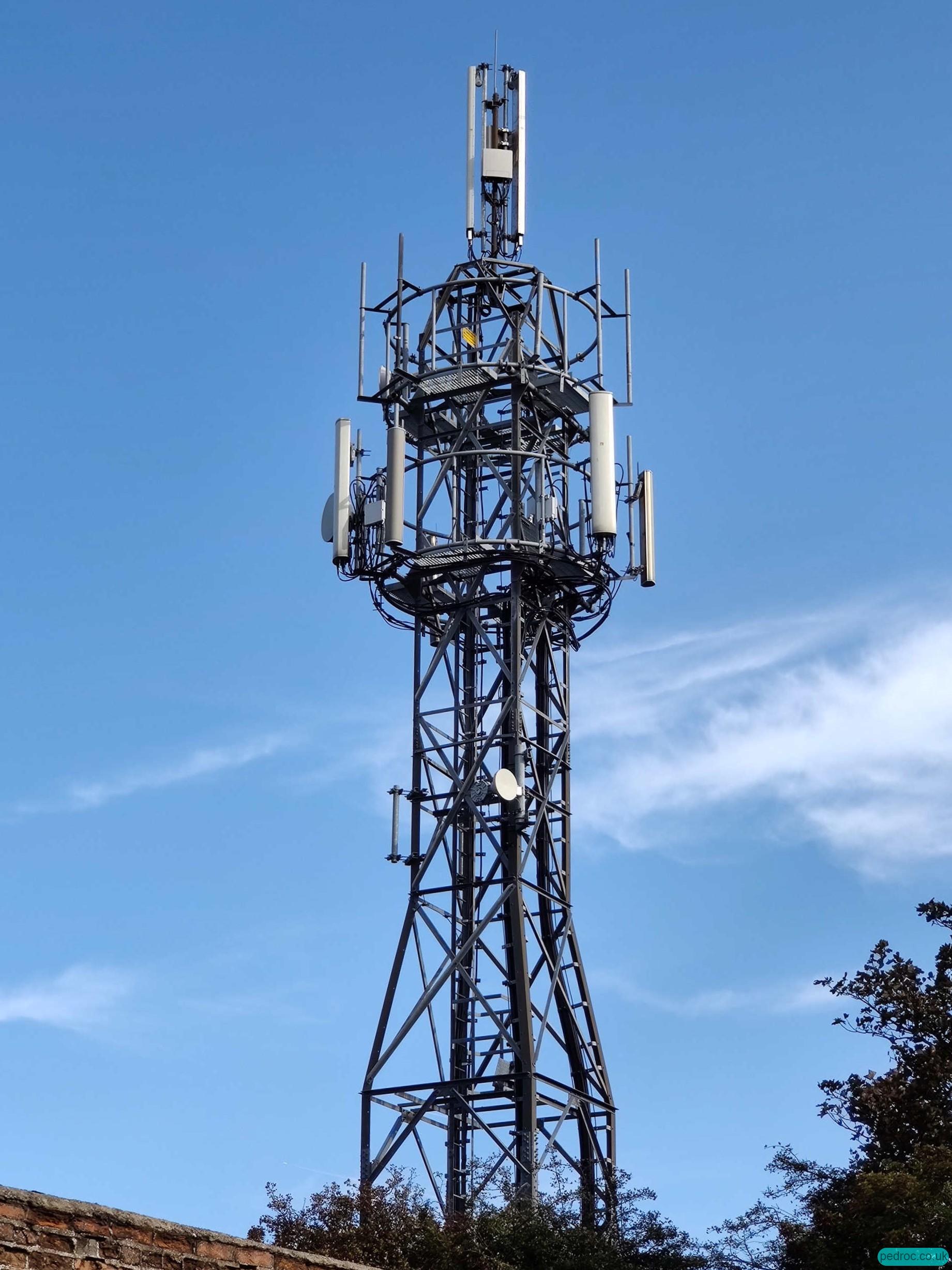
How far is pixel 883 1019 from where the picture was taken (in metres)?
34.2

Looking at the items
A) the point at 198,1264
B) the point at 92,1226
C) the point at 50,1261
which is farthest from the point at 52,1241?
the point at 198,1264

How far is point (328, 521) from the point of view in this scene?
141 ft

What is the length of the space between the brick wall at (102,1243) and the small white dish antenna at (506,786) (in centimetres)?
2213

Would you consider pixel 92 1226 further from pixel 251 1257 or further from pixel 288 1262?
pixel 288 1262

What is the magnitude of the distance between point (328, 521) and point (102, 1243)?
2670 centimetres

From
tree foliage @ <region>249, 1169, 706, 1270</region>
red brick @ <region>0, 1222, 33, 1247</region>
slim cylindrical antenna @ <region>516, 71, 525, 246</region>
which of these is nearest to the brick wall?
red brick @ <region>0, 1222, 33, 1247</region>

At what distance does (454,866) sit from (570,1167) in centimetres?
591

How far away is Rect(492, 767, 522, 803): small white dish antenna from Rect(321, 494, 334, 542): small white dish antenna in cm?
569

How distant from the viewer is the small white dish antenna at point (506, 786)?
40250 mm

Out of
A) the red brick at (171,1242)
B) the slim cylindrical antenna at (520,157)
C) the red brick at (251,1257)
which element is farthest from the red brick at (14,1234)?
the slim cylindrical antenna at (520,157)

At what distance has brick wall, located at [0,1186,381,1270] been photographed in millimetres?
16500

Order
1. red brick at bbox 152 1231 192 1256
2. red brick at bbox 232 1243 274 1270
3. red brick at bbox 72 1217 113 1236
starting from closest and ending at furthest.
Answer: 1. red brick at bbox 72 1217 113 1236
2. red brick at bbox 152 1231 192 1256
3. red brick at bbox 232 1243 274 1270

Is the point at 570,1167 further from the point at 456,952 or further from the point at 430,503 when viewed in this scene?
the point at 430,503

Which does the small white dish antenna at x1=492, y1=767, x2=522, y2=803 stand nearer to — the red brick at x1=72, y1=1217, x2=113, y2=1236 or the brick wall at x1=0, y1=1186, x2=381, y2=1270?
the brick wall at x1=0, y1=1186, x2=381, y2=1270
